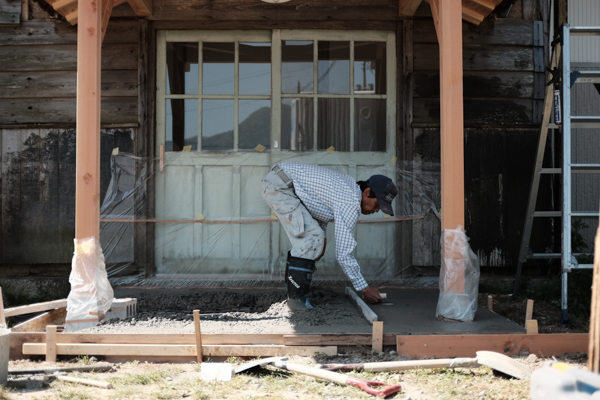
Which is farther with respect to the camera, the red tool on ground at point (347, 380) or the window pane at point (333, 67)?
the window pane at point (333, 67)

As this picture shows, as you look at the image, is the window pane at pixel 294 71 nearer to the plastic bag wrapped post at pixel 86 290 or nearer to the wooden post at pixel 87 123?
the wooden post at pixel 87 123

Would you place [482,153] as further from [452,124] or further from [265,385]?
[265,385]

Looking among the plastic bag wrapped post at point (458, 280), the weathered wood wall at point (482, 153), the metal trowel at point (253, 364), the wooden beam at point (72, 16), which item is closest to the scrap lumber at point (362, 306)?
the plastic bag wrapped post at point (458, 280)

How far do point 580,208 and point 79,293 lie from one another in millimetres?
4906

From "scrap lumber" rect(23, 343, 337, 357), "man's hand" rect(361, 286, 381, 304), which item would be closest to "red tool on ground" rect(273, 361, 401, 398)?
"scrap lumber" rect(23, 343, 337, 357)

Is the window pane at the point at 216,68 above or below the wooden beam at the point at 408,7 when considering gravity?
below

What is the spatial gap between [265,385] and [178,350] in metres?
0.72

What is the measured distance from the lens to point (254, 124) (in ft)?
18.2

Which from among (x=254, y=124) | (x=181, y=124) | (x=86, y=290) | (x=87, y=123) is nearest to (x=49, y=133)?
(x=181, y=124)

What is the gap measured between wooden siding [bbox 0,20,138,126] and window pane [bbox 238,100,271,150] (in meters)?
1.08

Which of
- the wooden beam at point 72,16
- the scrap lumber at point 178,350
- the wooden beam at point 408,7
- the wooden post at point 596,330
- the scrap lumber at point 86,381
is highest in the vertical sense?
the wooden beam at point 408,7

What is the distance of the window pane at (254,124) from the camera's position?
5543mm

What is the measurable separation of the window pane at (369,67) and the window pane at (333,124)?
25cm

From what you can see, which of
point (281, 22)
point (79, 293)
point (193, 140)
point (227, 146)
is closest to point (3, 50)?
point (193, 140)
